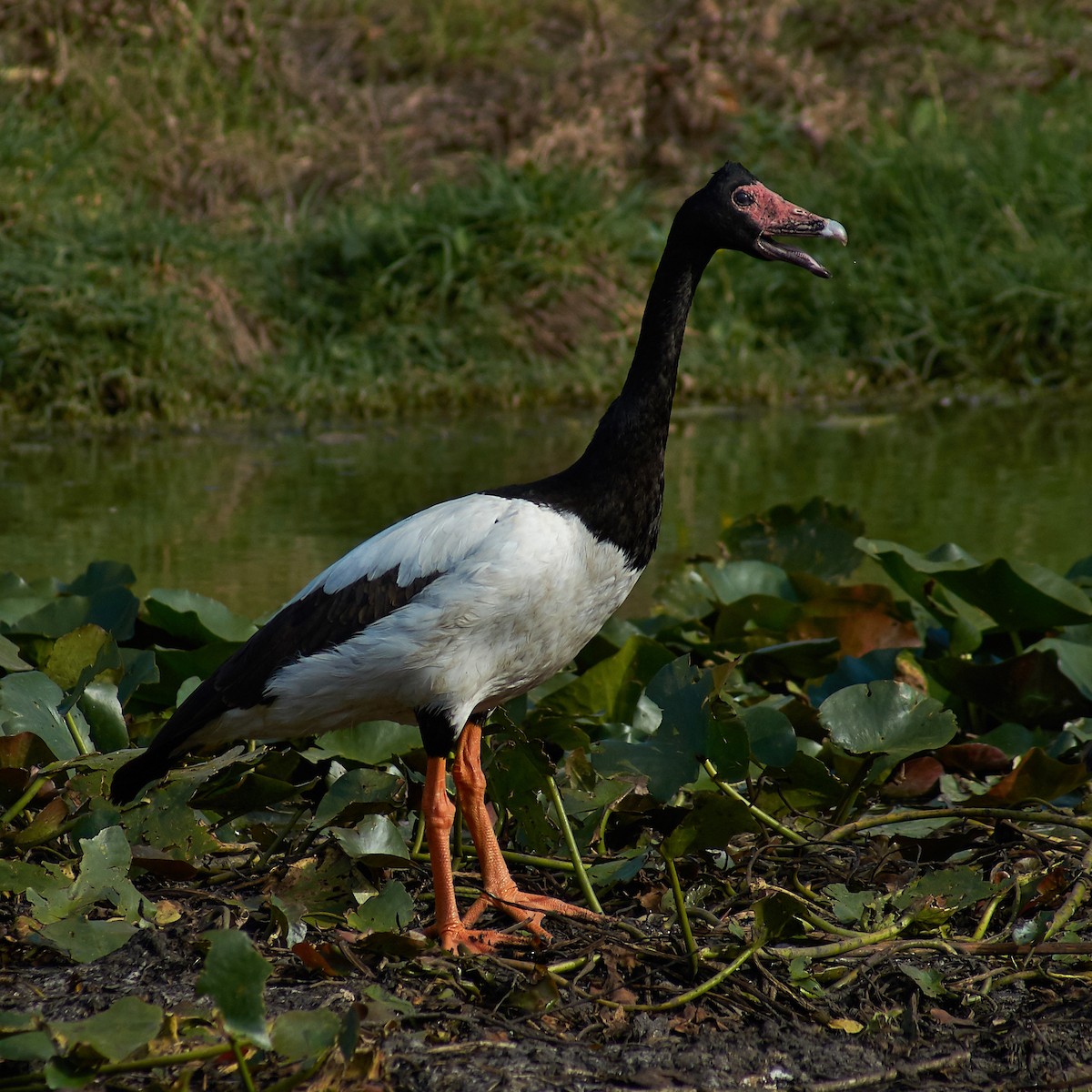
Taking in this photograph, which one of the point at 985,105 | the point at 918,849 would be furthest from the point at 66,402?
the point at 985,105

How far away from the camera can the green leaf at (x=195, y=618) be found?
12.6 feet

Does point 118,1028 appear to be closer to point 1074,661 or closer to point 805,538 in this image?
point 1074,661

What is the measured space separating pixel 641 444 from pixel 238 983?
1.42 metres

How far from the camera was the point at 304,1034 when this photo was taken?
7.31 ft

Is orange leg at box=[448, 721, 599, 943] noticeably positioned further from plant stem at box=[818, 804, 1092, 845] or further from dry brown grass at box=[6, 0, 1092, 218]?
dry brown grass at box=[6, 0, 1092, 218]

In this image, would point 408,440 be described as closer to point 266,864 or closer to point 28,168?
point 28,168

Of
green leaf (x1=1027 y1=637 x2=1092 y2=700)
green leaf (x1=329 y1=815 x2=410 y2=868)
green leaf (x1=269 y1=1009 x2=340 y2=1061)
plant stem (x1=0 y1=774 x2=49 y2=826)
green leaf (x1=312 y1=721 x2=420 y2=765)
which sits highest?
green leaf (x1=1027 y1=637 x2=1092 y2=700)

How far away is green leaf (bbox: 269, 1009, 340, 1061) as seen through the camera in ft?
7.27

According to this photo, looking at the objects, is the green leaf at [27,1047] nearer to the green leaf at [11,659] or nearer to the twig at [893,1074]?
the twig at [893,1074]

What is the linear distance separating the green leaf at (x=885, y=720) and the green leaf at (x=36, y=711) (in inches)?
62.9

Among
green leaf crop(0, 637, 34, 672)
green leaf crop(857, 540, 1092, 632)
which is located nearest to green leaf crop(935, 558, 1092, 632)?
green leaf crop(857, 540, 1092, 632)

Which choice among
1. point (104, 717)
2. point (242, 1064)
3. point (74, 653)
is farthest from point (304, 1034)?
point (74, 653)

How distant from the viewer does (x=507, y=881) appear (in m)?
2.99

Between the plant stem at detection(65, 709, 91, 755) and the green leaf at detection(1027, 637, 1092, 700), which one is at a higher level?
the green leaf at detection(1027, 637, 1092, 700)
